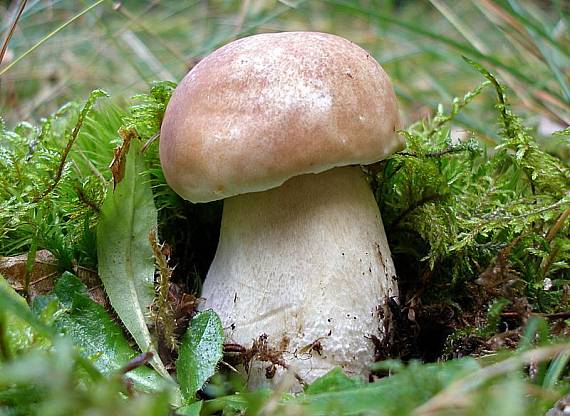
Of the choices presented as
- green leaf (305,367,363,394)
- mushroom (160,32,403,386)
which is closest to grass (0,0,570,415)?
green leaf (305,367,363,394)

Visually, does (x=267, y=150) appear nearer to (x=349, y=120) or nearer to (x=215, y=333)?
(x=349, y=120)

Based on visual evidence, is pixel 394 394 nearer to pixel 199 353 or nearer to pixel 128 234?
pixel 199 353

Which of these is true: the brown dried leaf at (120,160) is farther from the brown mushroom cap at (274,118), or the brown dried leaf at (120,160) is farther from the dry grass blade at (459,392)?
the dry grass blade at (459,392)

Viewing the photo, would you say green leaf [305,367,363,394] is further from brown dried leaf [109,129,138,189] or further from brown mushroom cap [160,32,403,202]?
brown dried leaf [109,129,138,189]

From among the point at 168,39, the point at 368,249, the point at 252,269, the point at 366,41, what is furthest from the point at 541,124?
the point at 168,39

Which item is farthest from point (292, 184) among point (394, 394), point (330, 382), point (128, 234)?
point (394, 394)
